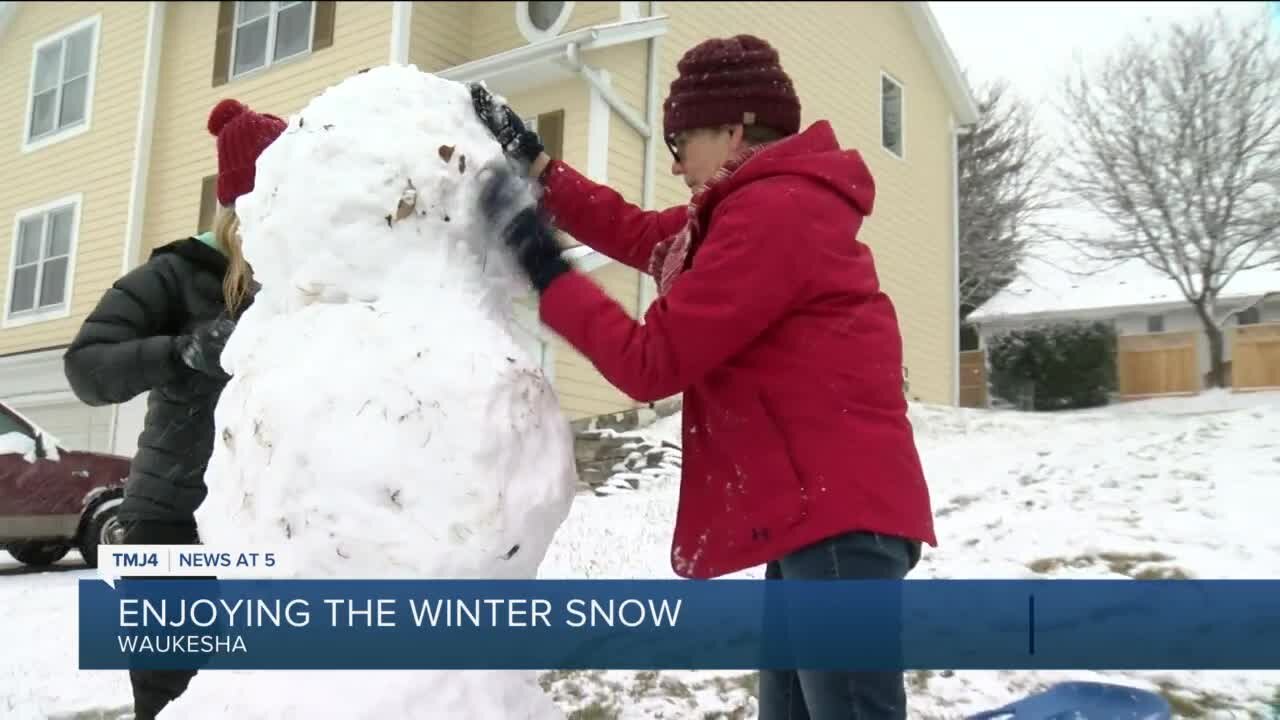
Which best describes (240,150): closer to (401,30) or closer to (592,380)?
(592,380)

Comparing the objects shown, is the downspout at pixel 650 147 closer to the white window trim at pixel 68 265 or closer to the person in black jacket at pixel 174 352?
the person in black jacket at pixel 174 352

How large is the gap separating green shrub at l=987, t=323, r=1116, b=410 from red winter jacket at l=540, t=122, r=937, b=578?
140cm

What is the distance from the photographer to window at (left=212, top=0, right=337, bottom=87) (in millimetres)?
3299

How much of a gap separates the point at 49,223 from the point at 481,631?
1.84 metres

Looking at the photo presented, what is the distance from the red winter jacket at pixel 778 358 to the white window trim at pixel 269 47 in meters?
2.36

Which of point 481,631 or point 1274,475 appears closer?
point 481,631

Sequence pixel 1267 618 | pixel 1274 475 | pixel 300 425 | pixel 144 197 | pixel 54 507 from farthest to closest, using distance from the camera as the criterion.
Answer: pixel 144 197
pixel 1274 475
pixel 54 507
pixel 1267 618
pixel 300 425

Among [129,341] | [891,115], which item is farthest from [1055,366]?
[129,341]

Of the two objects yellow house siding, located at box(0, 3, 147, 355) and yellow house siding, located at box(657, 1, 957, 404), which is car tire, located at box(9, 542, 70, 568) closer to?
yellow house siding, located at box(0, 3, 147, 355)

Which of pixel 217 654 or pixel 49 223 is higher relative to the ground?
pixel 49 223

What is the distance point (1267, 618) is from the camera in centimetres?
169

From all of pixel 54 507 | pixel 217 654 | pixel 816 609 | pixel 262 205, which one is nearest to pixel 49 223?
pixel 54 507

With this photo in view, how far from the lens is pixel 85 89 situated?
A: 2627 millimetres

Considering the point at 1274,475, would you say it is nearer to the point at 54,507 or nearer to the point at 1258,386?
the point at 1258,386
